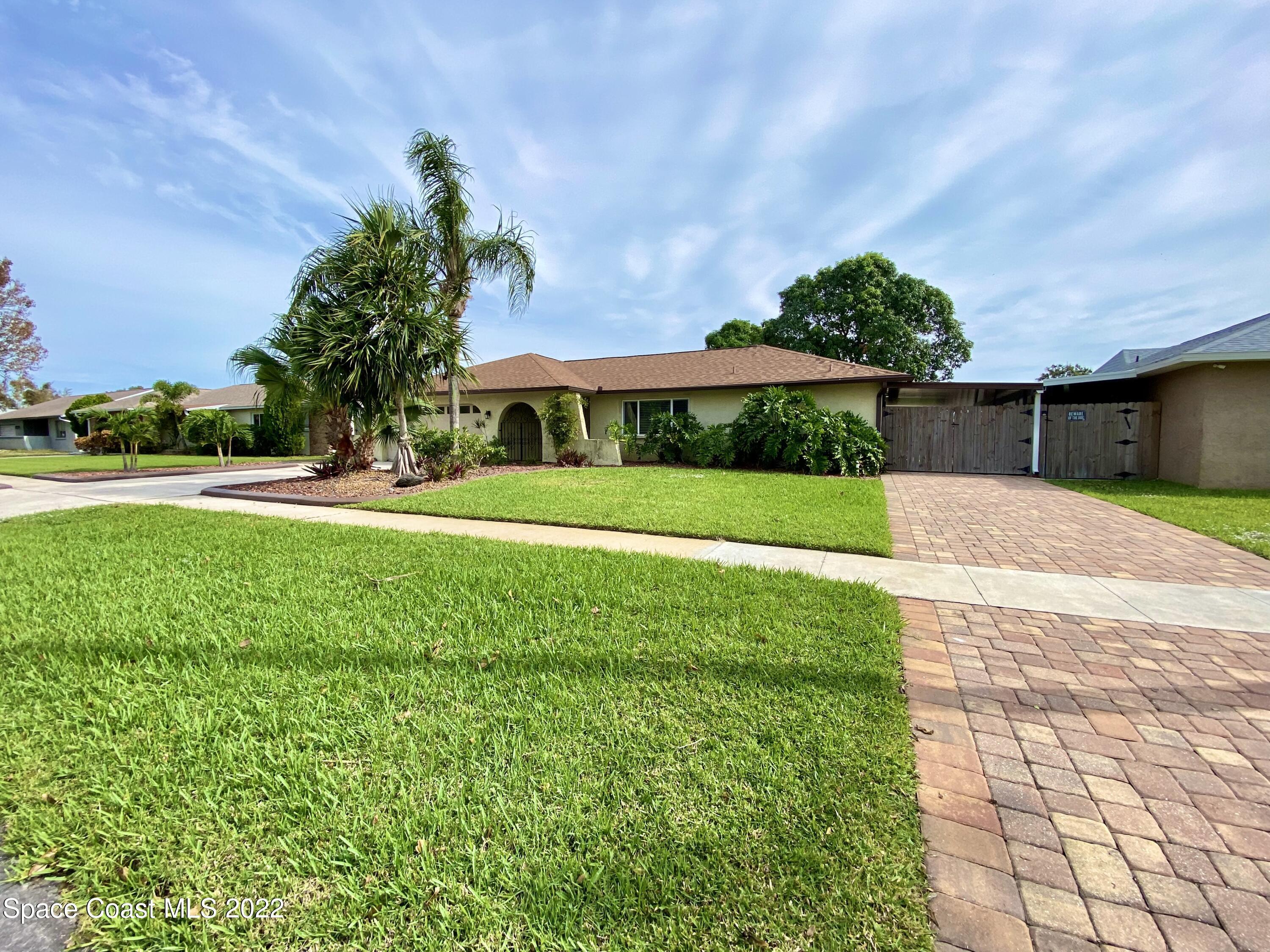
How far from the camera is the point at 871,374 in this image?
1441 cm

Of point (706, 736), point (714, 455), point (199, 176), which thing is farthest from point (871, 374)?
point (199, 176)

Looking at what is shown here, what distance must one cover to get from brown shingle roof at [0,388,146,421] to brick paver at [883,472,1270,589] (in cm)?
5221

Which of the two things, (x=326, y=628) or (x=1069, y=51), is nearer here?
(x=326, y=628)

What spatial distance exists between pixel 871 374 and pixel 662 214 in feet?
25.9

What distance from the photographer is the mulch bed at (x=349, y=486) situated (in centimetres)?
1015

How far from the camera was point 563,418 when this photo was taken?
54.1ft

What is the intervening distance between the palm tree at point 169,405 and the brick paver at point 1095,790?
30.9 m

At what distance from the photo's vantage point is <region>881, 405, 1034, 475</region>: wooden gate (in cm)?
1423

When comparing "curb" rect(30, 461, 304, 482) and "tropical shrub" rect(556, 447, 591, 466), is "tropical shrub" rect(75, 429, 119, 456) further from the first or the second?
"tropical shrub" rect(556, 447, 591, 466)

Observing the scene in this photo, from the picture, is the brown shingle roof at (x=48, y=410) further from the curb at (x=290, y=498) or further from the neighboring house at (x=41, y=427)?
the curb at (x=290, y=498)

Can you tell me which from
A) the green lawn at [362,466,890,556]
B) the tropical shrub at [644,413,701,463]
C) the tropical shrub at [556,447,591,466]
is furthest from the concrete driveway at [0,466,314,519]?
the tropical shrub at [644,413,701,463]

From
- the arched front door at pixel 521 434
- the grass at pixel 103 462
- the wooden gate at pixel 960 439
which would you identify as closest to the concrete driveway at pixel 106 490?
the grass at pixel 103 462

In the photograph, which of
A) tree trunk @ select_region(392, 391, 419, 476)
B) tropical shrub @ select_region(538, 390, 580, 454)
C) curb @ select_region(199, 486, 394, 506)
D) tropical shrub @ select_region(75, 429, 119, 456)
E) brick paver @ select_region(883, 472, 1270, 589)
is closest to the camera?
brick paver @ select_region(883, 472, 1270, 589)

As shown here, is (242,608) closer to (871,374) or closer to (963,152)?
(963,152)
